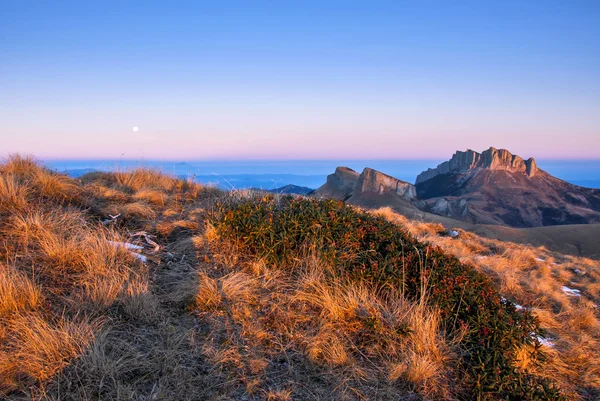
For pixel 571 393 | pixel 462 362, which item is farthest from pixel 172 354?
pixel 571 393

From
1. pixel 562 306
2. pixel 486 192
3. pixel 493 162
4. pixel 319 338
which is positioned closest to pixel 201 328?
pixel 319 338

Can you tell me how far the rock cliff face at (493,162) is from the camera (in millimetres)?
108000

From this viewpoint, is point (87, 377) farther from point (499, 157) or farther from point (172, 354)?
point (499, 157)

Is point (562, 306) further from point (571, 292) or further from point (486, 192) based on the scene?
point (486, 192)

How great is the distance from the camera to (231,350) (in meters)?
3.11

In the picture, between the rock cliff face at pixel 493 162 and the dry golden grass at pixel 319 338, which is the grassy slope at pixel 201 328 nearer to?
the dry golden grass at pixel 319 338

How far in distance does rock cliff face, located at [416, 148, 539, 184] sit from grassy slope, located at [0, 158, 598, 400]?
12012 centimetres

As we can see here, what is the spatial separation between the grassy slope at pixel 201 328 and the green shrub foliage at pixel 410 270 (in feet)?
0.48

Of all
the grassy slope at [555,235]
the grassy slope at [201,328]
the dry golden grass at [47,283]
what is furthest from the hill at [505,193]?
the dry golden grass at [47,283]

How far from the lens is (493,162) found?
108438mm

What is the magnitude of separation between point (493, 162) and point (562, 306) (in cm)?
11677

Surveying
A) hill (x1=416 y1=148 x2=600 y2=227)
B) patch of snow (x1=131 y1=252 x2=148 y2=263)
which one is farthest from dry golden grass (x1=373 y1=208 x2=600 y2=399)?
hill (x1=416 y1=148 x2=600 y2=227)

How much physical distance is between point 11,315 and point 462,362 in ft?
13.9

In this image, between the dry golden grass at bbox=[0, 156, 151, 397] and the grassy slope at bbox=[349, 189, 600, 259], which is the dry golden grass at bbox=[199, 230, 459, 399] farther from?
the grassy slope at bbox=[349, 189, 600, 259]
